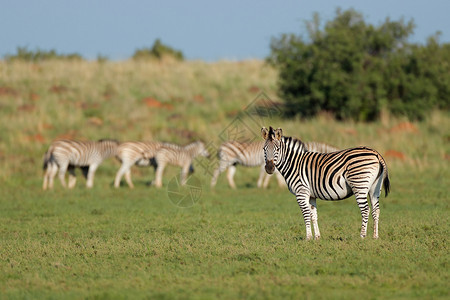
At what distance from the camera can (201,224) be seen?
1272 cm

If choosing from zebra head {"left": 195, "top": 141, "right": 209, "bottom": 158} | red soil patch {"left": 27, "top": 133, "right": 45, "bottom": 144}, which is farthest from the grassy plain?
zebra head {"left": 195, "top": 141, "right": 209, "bottom": 158}

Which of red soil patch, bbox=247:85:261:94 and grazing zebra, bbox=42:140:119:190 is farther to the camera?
red soil patch, bbox=247:85:261:94

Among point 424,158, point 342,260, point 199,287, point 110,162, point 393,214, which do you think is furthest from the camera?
point 110,162

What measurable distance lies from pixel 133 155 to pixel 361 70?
13295 millimetres

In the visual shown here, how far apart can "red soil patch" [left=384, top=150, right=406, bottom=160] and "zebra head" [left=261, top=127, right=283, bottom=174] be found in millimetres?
14902

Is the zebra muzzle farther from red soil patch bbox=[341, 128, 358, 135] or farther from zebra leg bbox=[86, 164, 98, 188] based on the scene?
red soil patch bbox=[341, 128, 358, 135]

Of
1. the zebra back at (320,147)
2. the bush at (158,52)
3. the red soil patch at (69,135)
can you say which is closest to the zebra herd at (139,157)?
the zebra back at (320,147)

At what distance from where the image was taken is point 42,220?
13859 mm

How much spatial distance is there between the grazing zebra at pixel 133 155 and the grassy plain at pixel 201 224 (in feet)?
2.65

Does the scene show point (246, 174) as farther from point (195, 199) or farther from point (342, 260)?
point (342, 260)

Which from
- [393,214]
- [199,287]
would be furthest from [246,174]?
[199,287]

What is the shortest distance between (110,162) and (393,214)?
14.3 metres

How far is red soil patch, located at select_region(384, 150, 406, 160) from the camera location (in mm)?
23791

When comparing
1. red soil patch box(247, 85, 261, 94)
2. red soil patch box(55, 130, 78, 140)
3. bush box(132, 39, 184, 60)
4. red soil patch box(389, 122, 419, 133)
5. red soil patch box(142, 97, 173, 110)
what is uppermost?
bush box(132, 39, 184, 60)
